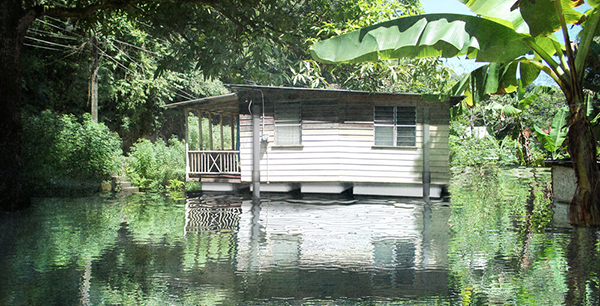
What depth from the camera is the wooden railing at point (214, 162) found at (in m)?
15.4

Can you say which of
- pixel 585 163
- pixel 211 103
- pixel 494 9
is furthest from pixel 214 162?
pixel 585 163

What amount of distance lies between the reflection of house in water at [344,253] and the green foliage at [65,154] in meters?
6.96

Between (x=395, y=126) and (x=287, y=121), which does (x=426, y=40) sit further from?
(x=287, y=121)

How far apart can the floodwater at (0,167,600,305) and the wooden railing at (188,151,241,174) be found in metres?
5.11

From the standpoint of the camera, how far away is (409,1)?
2109 cm

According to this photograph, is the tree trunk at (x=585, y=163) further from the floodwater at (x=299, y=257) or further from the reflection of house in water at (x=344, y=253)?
the reflection of house in water at (x=344, y=253)

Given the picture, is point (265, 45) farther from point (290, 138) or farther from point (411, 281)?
point (411, 281)

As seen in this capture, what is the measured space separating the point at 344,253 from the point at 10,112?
8.72 meters

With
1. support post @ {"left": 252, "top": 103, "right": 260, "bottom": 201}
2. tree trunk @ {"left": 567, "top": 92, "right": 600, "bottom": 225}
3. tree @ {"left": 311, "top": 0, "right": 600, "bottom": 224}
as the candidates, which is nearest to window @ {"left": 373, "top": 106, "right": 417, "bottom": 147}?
support post @ {"left": 252, "top": 103, "right": 260, "bottom": 201}

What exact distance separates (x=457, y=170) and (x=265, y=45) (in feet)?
41.6

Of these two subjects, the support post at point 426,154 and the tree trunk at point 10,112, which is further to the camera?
the support post at point 426,154

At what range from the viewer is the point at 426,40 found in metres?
7.12

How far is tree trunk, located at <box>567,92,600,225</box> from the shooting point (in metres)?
7.55

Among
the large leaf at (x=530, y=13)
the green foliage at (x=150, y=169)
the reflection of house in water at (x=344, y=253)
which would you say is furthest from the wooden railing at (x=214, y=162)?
the large leaf at (x=530, y=13)
